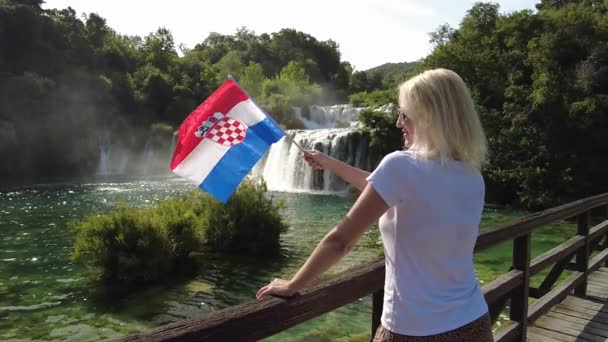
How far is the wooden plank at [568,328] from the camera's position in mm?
4734

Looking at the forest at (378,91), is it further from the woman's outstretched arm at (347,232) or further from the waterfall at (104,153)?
the woman's outstretched arm at (347,232)

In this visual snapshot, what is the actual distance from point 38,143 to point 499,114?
1271 inches

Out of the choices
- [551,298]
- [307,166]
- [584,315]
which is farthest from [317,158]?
[307,166]

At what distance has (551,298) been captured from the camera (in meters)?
4.91

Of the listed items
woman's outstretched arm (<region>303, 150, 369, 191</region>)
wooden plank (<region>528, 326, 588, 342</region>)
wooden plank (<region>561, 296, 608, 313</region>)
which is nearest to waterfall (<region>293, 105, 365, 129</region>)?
Result: wooden plank (<region>561, 296, 608, 313</region>)

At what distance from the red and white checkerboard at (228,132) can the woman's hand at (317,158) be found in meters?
0.56

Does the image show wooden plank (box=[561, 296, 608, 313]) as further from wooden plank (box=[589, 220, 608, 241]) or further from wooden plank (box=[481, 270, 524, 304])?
wooden plank (box=[481, 270, 524, 304])

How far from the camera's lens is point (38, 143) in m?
37.4

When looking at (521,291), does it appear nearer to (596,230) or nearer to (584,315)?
(584,315)

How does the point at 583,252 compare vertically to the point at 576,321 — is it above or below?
above

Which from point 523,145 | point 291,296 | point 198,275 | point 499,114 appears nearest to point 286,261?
point 198,275

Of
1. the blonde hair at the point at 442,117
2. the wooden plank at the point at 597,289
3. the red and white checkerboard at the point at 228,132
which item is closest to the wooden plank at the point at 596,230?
the wooden plank at the point at 597,289

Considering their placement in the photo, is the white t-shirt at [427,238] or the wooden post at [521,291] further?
the wooden post at [521,291]

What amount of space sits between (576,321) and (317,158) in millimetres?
3946
